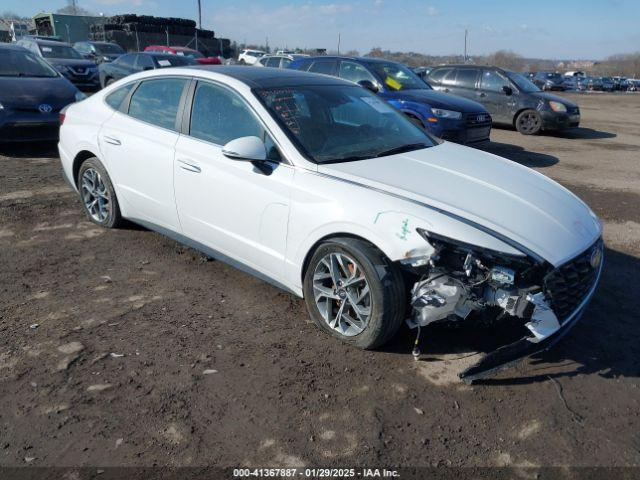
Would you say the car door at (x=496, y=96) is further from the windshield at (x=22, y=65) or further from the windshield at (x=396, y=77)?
the windshield at (x=22, y=65)

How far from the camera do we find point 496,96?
43.1 ft

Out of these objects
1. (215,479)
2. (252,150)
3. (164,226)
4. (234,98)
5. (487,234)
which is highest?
(234,98)

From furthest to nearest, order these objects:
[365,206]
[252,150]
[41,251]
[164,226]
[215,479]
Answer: [41,251]
[164,226]
[252,150]
[365,206]
[215,479]

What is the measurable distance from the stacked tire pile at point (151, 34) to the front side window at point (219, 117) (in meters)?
42.0

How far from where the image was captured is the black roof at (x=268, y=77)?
157 inches

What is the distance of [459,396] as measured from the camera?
2.96 metres

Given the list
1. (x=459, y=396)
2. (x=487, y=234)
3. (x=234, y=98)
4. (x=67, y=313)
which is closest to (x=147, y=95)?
(x=234, y=98)

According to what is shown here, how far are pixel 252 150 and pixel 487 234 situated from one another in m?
1.59

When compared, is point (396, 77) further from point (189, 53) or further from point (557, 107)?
point (189, 53)

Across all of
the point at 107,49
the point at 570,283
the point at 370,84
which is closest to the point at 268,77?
the point at 570,283

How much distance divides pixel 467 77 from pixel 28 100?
10.2 m

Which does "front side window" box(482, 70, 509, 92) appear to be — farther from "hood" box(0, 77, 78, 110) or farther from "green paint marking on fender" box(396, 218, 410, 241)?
"green paint marking on fender" box(396, 218, 410, 241)

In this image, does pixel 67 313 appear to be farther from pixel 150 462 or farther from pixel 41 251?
pixel 150 462

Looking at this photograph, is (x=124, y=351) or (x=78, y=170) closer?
(x=124, y=351)
